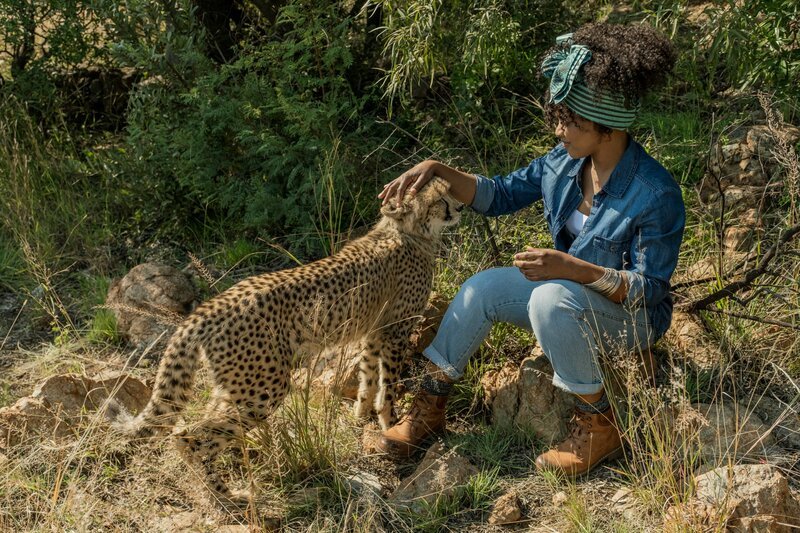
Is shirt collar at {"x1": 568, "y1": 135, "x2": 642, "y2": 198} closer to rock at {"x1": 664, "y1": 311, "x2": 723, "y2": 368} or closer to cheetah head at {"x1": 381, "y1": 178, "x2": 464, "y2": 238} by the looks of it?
cheetah head at {"x1": 381, "y1": 178, "x2": 464, "y2": 238}

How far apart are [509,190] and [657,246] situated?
0.76 metres

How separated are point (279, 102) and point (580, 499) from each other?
269 centimetres

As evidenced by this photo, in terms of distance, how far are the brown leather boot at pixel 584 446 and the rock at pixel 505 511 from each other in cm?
21

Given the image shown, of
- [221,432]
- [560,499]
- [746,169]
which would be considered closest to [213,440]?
[221,432]

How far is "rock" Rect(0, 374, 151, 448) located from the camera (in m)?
3.54

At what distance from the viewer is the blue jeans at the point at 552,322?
3.22m

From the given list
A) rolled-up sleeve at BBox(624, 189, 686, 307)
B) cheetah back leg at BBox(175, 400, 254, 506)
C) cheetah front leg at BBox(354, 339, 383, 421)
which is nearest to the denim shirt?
rolled-up sleeve at BBox(624, 189, 686, 307)

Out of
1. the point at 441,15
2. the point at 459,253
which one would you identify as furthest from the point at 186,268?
the point at 441,15

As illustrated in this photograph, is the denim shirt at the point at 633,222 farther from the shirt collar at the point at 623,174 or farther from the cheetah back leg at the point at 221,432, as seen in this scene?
the cheetah back leg at the point at 221,432

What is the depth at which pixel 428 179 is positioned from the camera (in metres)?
3.78

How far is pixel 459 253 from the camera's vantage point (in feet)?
14.7

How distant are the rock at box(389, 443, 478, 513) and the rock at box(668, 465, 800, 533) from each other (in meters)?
0.76

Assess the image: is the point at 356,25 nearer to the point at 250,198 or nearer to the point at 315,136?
the point at 315,136

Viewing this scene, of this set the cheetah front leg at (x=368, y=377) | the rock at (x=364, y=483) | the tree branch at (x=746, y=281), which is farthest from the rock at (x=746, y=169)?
the rock at (x=364, y=483)
